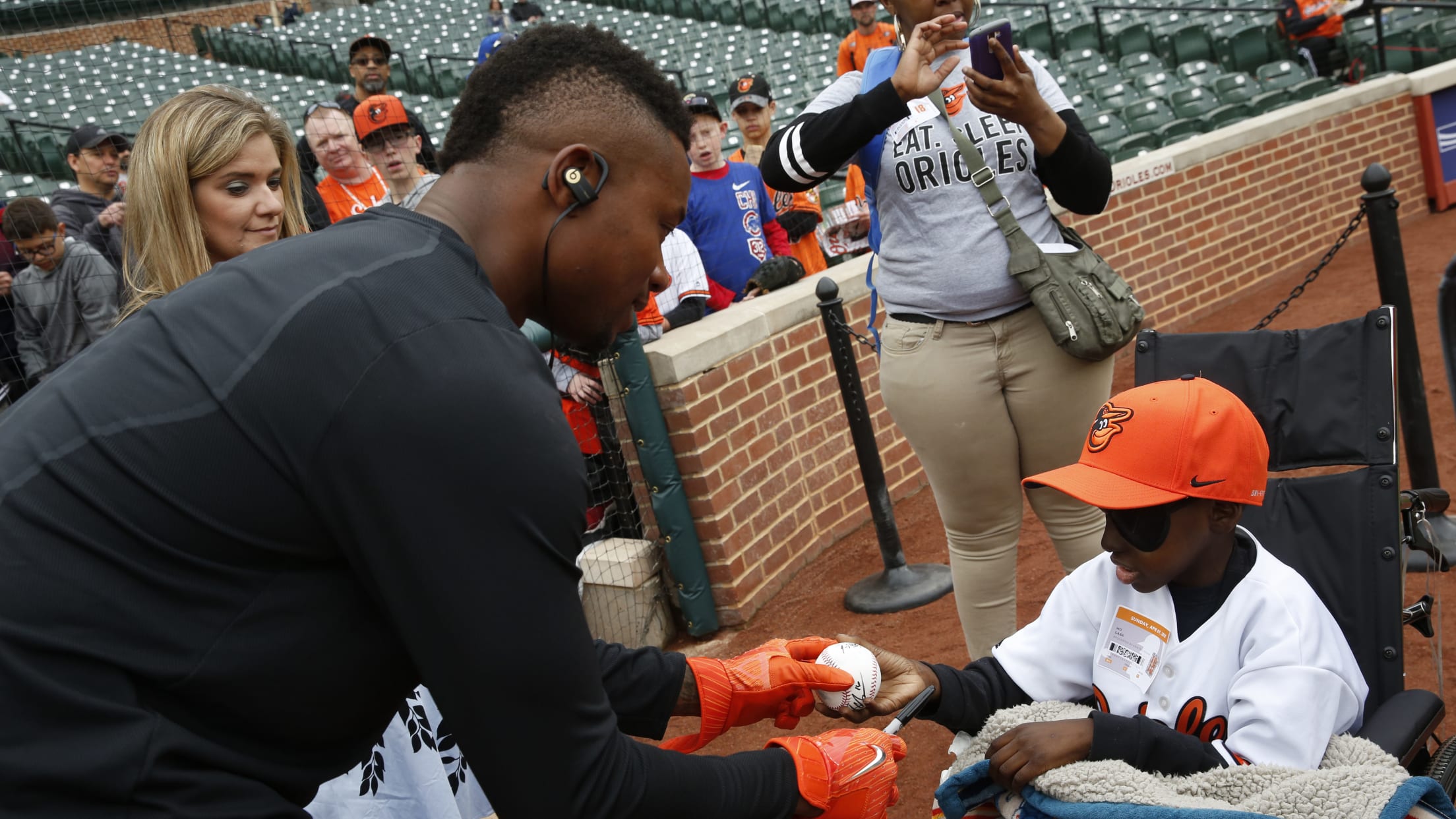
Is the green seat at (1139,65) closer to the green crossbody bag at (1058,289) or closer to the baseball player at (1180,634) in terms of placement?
the green crossbody bag at (1058,289)

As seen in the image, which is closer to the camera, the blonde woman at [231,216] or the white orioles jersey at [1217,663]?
the white orioles jersey at [1217,663]

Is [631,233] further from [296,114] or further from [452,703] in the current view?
[296,114]

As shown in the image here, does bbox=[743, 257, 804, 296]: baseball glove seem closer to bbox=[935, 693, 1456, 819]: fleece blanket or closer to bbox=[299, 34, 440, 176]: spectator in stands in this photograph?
bbox=[299, 34, 440, 176]: spectator in stands

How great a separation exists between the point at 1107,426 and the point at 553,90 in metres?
1.33

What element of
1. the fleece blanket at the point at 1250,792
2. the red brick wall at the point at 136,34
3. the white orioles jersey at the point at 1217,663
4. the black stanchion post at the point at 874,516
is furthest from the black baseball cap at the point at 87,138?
the red brick wall at the point at 136,34

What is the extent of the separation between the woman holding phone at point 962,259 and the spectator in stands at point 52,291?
351 centimetres

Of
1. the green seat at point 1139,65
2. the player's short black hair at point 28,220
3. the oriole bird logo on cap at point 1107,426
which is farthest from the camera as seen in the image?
the green seat at point 1139,65

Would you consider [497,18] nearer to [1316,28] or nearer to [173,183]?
[1316,28]

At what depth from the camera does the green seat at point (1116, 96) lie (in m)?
11.7

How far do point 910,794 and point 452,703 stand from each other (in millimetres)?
2434

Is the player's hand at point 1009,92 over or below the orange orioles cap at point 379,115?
below

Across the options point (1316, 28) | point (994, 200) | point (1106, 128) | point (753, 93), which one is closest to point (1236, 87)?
point (1316, 28)

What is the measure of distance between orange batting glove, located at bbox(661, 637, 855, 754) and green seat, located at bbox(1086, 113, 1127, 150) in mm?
8980

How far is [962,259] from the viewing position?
Result: 9.42ft
